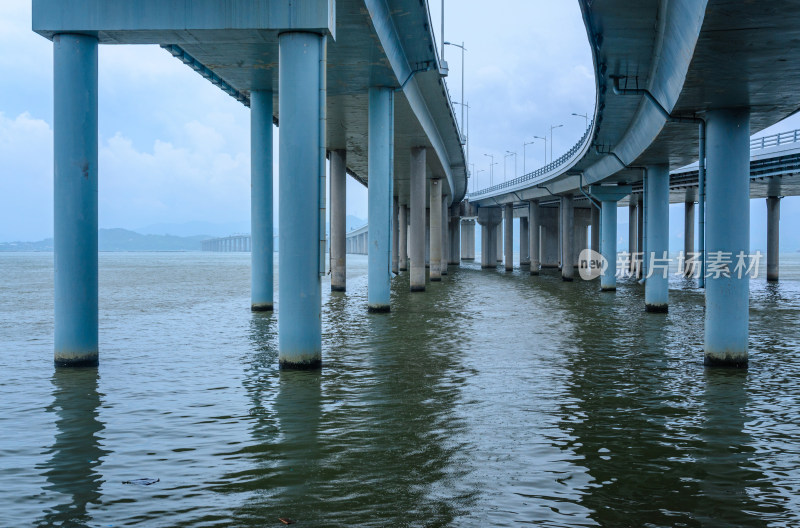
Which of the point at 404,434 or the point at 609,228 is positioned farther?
the point at 609,228

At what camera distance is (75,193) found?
15.9 metres

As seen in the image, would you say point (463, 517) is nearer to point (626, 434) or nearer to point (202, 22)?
point (626, 434)

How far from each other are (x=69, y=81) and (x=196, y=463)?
9780 millimetres

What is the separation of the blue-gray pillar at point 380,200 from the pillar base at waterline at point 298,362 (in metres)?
12.9

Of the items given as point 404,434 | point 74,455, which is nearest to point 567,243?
point 404,434

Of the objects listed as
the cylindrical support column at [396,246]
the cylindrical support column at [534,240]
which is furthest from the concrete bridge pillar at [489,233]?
the cylindrical support column at [534,240]

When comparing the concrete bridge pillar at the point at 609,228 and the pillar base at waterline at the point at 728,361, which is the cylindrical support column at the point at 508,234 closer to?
the concrete bridge pillar at the point at 609,228

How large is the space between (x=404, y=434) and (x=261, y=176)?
19.3m

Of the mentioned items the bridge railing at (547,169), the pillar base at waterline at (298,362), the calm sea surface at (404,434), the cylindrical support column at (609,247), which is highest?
the bridge railing at (547,169)

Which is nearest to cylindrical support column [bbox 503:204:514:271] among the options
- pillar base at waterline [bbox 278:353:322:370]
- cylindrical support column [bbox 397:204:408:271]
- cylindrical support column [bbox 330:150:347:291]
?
cylindrical support column [bbox 397:204:408:271]

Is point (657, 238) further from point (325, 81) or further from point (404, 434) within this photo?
point (404, 434)

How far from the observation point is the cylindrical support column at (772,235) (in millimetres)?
61688

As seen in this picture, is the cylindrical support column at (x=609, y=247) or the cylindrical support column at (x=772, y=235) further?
the cylindrical support column at (x=772, y=235)

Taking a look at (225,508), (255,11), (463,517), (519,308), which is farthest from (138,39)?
(519,308)
